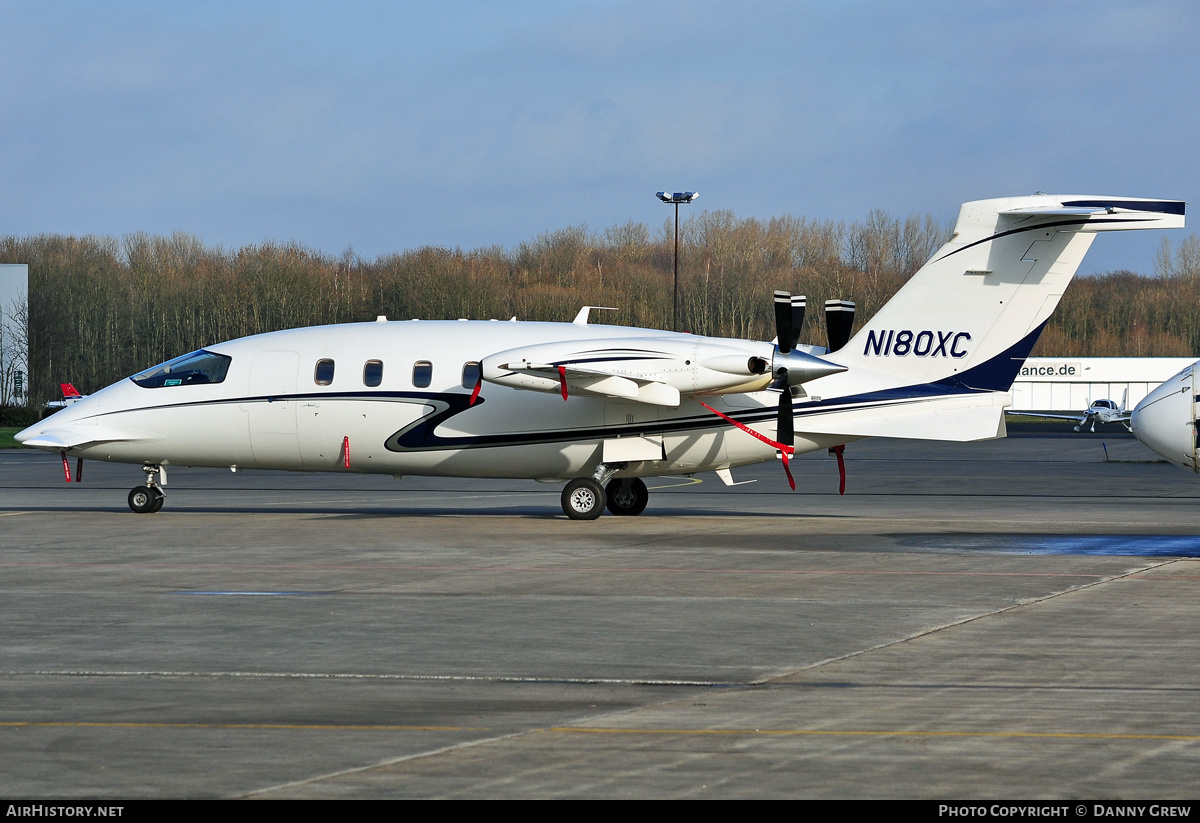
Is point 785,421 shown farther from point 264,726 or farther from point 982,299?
point 264,726

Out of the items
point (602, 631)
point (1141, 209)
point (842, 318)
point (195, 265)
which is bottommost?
point (602, 631)

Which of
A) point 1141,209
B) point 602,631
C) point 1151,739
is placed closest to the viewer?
point 1151,739

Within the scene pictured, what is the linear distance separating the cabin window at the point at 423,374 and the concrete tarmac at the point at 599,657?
2.62 metres

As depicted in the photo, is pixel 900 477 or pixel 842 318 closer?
pixel 842 318

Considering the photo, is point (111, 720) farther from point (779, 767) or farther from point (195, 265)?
point (195, 265)

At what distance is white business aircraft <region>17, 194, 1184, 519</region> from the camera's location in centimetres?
2344

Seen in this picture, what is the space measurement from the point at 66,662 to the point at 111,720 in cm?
253

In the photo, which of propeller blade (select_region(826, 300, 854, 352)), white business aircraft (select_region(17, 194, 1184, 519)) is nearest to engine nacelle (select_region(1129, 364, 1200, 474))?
white business aircraft (select_region(17, 194, 1184, 519))

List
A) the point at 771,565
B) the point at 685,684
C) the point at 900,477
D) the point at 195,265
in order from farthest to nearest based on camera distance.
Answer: the point at 195,265 → the point at 900,477 → the point at 771,565 → the point at 685,684

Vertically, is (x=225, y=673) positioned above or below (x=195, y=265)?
below

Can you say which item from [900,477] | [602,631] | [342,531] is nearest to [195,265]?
[900,477]

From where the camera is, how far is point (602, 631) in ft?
43.4

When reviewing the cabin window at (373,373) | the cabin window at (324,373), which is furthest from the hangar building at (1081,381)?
the cabin window at (324,373)

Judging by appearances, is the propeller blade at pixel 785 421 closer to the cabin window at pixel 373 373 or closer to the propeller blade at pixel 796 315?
the propeller blade at pixel 796 315
